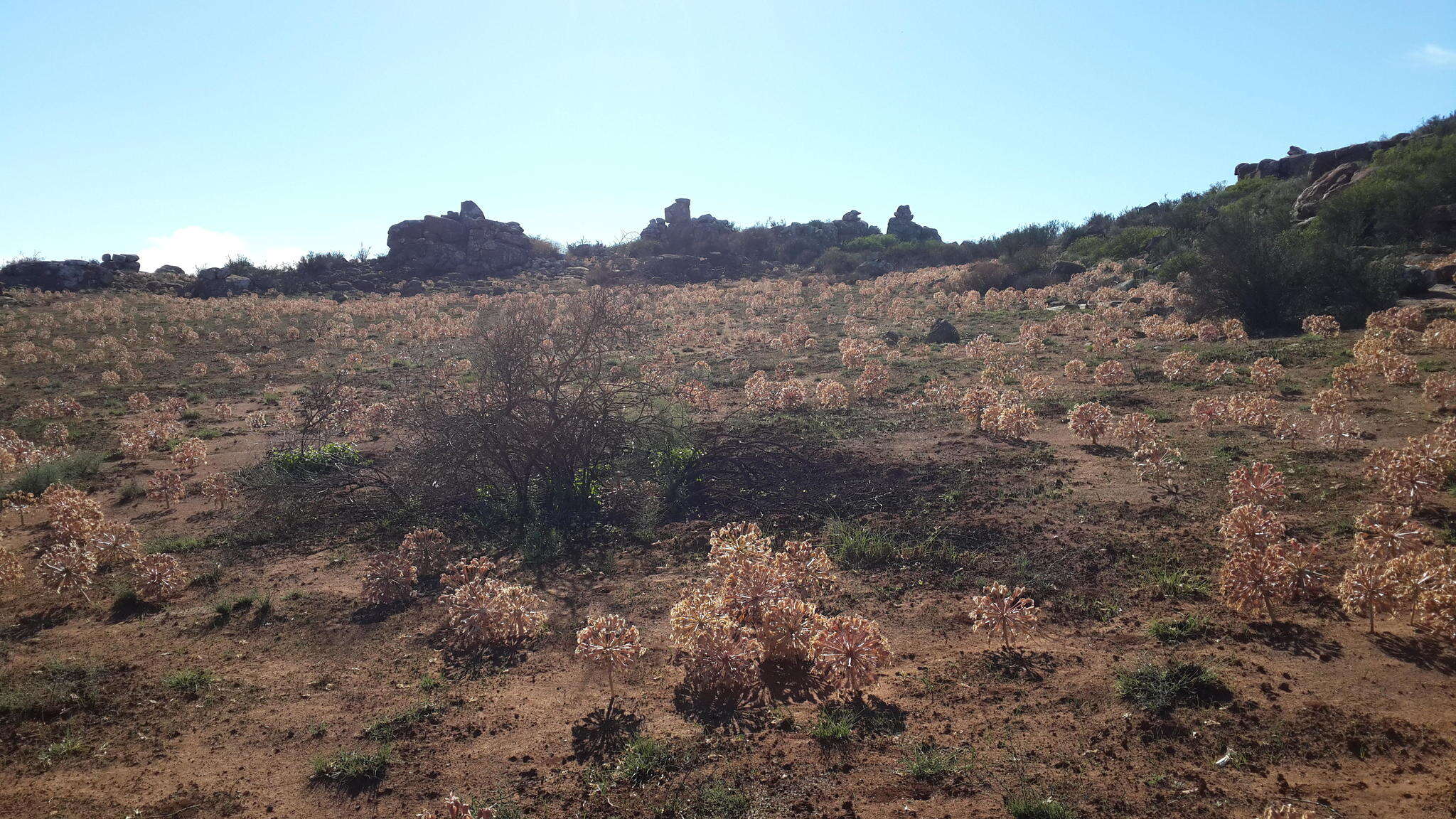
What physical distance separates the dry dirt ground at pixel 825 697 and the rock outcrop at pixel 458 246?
38678 millimetres

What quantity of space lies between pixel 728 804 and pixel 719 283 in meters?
40.4

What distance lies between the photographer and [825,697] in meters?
5.38

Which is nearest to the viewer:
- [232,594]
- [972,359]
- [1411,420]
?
[232,594]

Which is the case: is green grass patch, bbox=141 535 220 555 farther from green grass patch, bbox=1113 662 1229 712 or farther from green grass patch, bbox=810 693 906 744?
green grass patch, bbox=1113 662 1229 712

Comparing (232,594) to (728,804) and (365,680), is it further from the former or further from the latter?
(728,804)

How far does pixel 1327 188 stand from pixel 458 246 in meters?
45.0

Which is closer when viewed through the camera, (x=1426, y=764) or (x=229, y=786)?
(x=1426, y=764)

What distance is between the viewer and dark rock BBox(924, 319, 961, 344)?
69.0ft

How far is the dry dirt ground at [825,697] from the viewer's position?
4301mm

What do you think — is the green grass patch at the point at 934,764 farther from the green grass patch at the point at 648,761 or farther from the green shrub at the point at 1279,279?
the green shrub at the point at 1279,279

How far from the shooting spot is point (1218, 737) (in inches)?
174

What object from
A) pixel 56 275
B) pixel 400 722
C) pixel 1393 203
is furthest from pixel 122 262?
pixel 1393 203

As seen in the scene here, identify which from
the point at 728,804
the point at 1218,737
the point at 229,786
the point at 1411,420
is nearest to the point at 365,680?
the point at 229,786

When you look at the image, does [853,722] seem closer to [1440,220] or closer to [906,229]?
[1440,220]
